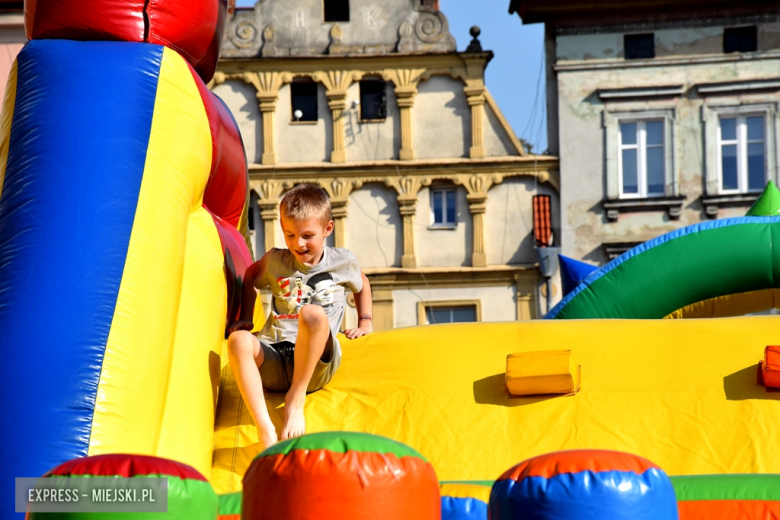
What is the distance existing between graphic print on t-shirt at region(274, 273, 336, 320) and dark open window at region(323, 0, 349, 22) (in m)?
13.1

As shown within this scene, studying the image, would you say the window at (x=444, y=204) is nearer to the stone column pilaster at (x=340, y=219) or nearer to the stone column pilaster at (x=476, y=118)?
the stone column pilaster at (x=476, y=118)

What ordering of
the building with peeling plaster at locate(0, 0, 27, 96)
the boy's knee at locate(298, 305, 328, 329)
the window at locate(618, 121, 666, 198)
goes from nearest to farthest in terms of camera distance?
the boy's knee at locate(298, 305, 328, 329), the building with peeling plaster at locate(0, 0, 27, 96), the window at locate(618, 121, 666, 198)

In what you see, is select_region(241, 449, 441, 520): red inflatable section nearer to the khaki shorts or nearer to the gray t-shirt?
the khaki shorts

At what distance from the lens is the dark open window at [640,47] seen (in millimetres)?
15234

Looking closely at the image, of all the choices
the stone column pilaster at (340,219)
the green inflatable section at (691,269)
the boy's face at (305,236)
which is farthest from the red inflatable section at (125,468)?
the stone column pilaster at (340,219)

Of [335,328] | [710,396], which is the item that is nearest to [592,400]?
[710,396]

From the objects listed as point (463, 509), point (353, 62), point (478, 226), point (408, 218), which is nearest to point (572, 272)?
point (463, 509)

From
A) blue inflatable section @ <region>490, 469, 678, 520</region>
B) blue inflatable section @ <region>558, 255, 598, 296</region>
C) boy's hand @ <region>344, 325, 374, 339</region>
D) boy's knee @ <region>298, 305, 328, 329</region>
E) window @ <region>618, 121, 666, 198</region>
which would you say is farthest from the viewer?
window @ <region>618, 121, 666, 198</region>

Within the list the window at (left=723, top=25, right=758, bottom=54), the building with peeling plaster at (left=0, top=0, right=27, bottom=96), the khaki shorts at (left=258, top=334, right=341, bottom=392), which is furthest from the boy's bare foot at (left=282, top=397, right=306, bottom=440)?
the window at (left=723, top=25, right=758, bottom=54)

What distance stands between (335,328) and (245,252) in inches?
30.7

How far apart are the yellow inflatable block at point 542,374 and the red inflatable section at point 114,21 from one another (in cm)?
139

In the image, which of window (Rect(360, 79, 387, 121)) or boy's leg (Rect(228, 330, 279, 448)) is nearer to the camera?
boy's leg (Rect(228, 330, 279, 448))

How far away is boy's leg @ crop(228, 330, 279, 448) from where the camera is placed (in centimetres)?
256

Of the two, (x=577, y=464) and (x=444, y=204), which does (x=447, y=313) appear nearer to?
(x=444, y=204)
